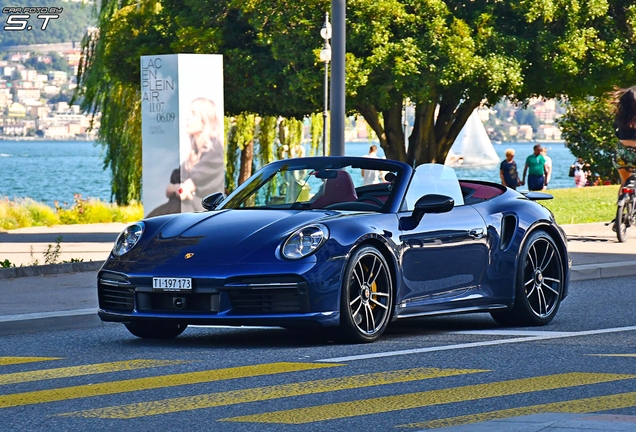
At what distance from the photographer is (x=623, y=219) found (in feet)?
69.3

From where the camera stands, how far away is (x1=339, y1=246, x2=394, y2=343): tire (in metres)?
9.80

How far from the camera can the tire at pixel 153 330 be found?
34.8 ft

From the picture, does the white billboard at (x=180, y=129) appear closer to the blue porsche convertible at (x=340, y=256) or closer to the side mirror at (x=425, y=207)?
the blue porsche convertible at (x=340, y=256)

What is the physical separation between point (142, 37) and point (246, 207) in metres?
24.4

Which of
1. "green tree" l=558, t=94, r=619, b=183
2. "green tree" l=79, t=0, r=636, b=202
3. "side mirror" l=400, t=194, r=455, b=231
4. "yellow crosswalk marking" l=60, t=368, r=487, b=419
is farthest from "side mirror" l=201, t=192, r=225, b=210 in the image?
"green tree" l=558, t=94, r=619, b=183

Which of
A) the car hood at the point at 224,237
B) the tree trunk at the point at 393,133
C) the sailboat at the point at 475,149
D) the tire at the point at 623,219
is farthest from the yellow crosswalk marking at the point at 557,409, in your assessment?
the sailboat at the point at 475,149

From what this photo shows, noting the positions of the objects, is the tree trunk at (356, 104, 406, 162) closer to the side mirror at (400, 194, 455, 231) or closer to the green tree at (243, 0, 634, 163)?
the green tree at (243, 0, 634, 163)

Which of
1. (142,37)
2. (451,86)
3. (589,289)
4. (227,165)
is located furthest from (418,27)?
(589,289)

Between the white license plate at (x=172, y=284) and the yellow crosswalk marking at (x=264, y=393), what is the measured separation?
5.36 feet

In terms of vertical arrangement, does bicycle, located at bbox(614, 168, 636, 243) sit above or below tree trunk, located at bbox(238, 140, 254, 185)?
above

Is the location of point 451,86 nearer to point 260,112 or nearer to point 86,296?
point 260,112

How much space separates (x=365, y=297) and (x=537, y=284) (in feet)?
7.39

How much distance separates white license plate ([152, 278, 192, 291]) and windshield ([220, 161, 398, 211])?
1.33 meters

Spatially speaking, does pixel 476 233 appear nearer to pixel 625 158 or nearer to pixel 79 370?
pixel 79 370
